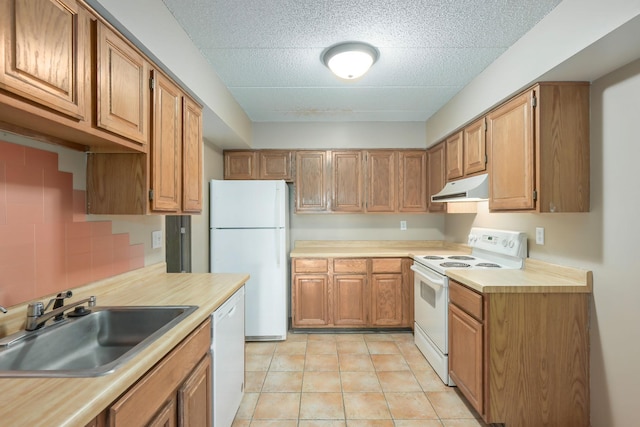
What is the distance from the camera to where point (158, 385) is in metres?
1.02

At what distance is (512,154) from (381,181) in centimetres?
161

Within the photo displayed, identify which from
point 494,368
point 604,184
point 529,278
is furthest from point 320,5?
point 494,368

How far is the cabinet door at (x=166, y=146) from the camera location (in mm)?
1578

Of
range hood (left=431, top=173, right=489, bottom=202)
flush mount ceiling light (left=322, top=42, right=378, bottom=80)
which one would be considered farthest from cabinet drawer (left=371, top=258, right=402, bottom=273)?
flush mount ceiling light (left=322, top=42, right=378, bottom=80)

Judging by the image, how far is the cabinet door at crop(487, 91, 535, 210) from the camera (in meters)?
1.90

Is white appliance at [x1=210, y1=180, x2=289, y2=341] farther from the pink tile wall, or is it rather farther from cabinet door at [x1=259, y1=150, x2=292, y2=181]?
the pink tile wall

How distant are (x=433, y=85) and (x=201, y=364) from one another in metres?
2.64

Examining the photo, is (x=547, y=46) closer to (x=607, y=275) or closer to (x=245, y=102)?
(x=607, y=275)

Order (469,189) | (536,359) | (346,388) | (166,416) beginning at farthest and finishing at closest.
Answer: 1. (469,189)
2. (346,388)
3. (536,359)
4. (166,416)

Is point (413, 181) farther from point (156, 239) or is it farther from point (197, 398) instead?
point (197, 398)

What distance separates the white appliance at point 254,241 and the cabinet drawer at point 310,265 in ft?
0.86

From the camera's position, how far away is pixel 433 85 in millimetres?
2621

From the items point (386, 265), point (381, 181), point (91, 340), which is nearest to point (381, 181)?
point (381, 181)

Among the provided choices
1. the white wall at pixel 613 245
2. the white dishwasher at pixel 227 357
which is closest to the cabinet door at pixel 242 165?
the white dishwasher at pixel 227 357
